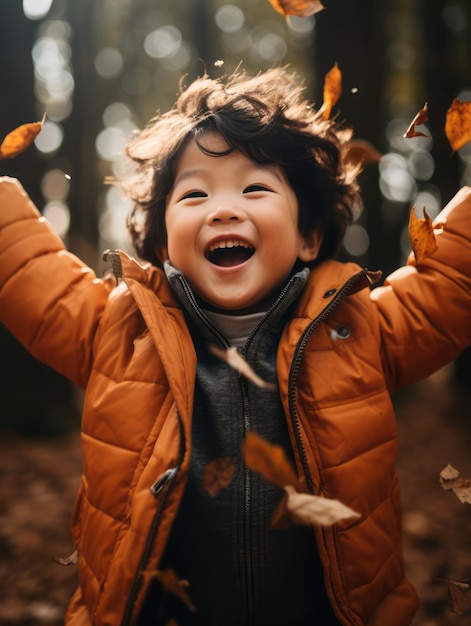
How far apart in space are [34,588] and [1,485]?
1654mm

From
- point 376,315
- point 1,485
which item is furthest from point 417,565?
point 1,485

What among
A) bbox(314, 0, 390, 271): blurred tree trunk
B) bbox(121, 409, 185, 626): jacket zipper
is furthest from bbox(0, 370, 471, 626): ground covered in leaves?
bbox(314, 0, 390, 271): blurred tree trunk

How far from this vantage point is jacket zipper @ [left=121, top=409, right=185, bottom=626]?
150cm

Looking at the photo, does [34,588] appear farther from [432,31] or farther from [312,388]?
[432,31]

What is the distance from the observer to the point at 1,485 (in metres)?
4.32

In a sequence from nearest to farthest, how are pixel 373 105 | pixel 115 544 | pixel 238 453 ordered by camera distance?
pixel 115 544 → pixel 238 453 → pixel 373 105

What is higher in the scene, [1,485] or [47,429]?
[1,485]

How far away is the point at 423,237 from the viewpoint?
188cm

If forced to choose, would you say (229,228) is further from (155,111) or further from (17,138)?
(155,111)

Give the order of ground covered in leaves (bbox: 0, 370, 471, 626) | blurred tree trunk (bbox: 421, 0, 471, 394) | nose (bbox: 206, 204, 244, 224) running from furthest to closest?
blurred tree trunk (bbox: 421, 0, 471, 394) < ground covered in leaves (bbox: 0, 370, 471, 626) < nose (bbox: 206, 204, 244, 224)

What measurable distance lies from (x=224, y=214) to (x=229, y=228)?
0.17 feet

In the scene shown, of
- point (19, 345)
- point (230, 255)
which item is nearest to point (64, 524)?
point (19, 345)

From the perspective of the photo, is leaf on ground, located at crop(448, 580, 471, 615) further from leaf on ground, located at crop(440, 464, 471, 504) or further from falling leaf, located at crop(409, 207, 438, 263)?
falling leaf, located at crop(409, 207, 438, 263)

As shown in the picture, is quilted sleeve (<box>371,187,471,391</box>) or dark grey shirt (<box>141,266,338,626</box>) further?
quilted sleeve (<box>371,187,471,391</box>)
